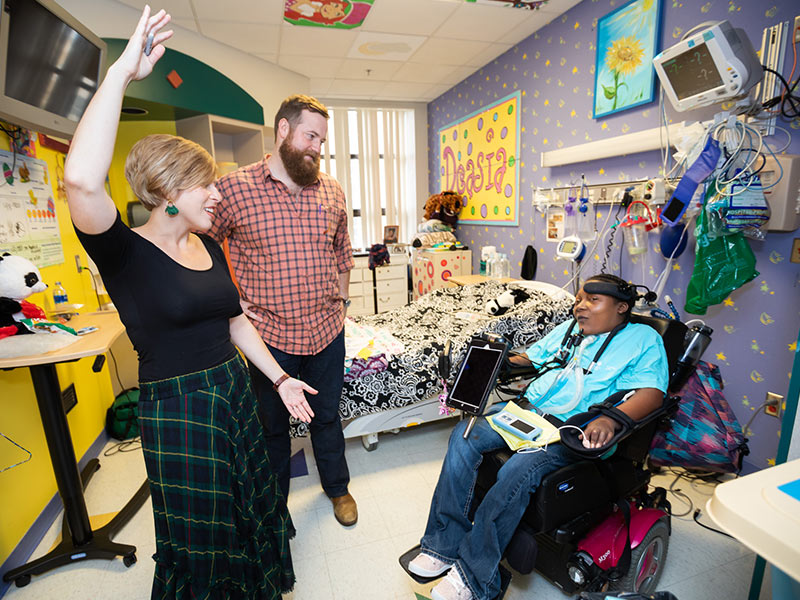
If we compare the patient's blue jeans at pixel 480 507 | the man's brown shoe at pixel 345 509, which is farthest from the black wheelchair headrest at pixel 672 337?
the man's brown shoe at pixel 345 509

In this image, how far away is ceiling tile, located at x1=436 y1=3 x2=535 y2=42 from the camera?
10.1ft

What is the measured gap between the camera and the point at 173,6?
2.94m

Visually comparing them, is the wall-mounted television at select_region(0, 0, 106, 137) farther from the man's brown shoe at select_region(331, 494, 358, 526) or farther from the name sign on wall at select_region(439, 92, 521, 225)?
the name sign on wall at select_region(439, 92, 521, 225)

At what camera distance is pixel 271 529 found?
131 centimetres

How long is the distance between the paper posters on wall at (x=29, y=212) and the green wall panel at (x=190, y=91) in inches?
41.4

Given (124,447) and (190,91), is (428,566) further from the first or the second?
(190,91)

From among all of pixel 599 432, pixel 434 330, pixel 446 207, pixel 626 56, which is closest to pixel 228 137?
pixel 446 207

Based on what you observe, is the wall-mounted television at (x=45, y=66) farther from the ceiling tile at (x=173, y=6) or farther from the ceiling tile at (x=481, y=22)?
the ceiling tile at (x=481, y=22)

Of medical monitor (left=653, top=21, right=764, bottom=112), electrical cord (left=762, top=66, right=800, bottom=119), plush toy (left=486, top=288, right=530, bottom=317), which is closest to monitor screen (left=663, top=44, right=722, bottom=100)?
medical monitor (left=653, top=21, right=764, bottom=112)

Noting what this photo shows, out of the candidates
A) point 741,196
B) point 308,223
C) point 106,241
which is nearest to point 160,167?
point 106,241

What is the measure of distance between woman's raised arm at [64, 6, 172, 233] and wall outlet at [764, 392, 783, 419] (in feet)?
9.15

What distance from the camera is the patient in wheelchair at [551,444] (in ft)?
4.34

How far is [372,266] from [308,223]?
3.48 metres

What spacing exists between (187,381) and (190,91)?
305cm
